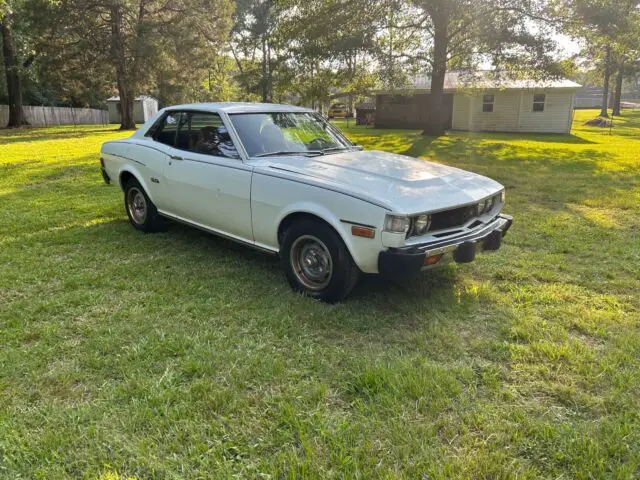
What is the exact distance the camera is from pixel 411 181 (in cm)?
388

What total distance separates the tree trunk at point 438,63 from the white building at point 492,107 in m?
3.01

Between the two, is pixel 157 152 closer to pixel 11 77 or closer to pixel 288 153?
pixel 288 153

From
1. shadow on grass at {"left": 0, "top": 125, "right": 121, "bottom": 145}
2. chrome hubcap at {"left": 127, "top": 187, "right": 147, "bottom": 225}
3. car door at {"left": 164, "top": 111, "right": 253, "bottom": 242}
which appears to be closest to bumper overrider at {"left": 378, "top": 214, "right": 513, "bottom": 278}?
car door at {"left": 164, "top": 111, "right": 253, "bottom": 242}

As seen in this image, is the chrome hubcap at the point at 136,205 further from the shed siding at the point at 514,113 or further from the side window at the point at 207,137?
the shed siding at the point at 514,113

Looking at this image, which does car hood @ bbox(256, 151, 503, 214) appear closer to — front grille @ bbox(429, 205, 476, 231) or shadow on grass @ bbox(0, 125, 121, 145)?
front grille @ bbox(429, 205, 476, 231)

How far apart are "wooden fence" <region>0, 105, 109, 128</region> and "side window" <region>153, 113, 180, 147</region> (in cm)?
3075

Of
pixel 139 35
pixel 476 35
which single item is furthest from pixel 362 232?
pixel 139 35

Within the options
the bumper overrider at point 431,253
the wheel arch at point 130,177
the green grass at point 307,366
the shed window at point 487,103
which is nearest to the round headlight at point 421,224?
the bumper overrider at point 431,253

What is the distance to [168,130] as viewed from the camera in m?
5.42

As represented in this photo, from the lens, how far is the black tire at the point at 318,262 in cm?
370

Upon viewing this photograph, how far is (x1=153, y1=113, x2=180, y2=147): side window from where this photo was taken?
5.31 meters

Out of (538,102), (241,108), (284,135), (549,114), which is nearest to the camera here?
(284,135)

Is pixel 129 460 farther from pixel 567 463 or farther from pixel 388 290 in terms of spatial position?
pixel 388 290

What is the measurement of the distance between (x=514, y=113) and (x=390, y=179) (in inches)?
1041
